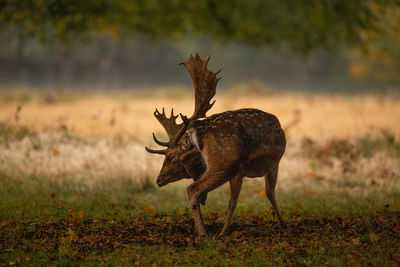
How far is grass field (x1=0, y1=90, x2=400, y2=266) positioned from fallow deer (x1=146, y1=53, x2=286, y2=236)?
70 centimetres

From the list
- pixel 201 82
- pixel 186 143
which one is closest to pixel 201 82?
pixel 201 82

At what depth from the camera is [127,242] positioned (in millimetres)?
6508

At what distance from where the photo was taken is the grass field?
19.6 ft

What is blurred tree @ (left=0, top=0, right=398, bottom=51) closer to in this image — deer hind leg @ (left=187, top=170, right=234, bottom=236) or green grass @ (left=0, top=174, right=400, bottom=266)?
green grass @ (left=0, top=174, right=400, bottom=266)

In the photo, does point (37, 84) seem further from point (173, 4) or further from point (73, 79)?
point (173, 4)

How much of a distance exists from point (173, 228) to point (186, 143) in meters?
1.27

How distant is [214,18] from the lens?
53.4 feet

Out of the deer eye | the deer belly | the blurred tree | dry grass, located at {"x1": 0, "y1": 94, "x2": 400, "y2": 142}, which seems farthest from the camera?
dry grass, located at {"x1": 0, "y1": 94, "x2": 400, "y2": 142}

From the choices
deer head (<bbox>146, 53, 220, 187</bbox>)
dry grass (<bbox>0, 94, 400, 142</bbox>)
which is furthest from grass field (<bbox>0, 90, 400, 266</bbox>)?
deer head (<bbox>146, 53, 220, 187</bbox>)

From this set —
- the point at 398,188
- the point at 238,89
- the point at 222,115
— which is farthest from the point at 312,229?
the point at 238,89

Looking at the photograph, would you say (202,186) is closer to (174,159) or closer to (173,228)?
(174,159)

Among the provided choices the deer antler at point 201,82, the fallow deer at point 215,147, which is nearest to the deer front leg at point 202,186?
the fallow deer at point 215,147

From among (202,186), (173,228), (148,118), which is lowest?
(173,228)

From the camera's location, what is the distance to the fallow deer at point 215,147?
6258 mm
